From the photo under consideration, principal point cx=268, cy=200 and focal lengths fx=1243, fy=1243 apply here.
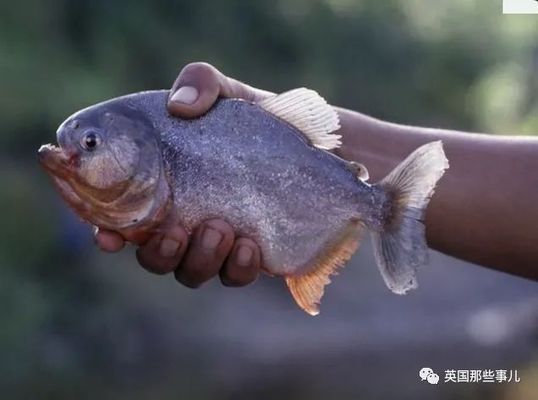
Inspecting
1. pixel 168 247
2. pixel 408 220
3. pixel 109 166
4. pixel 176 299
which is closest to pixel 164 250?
pixel 168 247

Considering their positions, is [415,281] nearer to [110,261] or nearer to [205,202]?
[205,202]

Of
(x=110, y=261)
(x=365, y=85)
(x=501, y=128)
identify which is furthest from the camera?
(x=501, y=128)

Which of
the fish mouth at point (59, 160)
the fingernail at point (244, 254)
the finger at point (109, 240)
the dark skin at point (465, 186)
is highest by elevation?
the dark skin at point (465, 186)

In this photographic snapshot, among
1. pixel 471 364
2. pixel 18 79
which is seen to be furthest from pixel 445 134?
pixel 18 79

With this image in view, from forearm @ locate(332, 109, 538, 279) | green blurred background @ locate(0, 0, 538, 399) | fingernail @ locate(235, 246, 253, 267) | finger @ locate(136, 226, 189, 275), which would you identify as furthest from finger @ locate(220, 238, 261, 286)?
green blurred background @ locate(0, 0, 538, 399)

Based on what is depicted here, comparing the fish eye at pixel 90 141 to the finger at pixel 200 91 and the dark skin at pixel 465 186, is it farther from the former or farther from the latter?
the dark skin at pixel 465 186

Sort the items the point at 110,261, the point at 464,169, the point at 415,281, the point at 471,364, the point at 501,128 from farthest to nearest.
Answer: the point at 501,128
the point at 110,261
the point at 471,364
the point at 464,169
the point at 415,281

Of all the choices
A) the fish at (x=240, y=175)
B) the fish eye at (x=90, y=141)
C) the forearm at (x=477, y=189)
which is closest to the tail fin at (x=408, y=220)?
the fish at (x=240, y=175)
